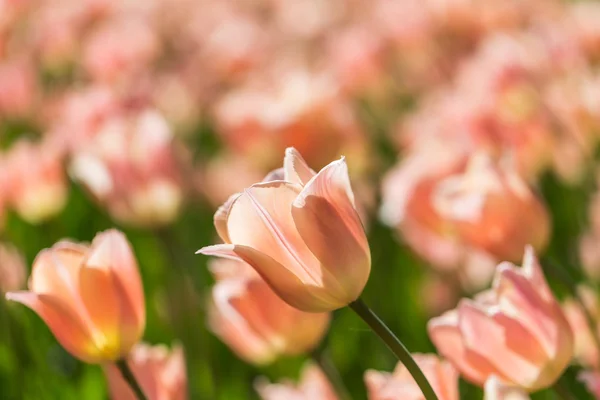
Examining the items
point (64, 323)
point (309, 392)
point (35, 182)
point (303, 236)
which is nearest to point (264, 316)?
point (309, 392)

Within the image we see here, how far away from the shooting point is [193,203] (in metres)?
2.47

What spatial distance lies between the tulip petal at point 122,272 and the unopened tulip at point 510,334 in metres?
0.29

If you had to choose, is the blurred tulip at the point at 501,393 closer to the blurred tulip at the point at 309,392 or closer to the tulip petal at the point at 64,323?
the blurred tulip at the point at 309,392

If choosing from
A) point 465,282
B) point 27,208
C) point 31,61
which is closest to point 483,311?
point 465,282

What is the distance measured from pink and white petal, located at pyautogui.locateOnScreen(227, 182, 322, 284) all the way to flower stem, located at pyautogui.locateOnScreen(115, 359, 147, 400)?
17 cm

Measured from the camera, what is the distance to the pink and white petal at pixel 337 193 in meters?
0.72

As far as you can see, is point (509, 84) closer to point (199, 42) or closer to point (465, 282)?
point (465, 282)

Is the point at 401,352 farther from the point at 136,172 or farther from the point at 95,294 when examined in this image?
the point at 136,172

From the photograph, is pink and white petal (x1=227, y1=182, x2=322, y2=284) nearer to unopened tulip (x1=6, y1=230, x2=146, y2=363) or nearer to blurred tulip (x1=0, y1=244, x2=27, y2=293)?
unopened tulip (x1=6, y1=230, x2=146, y2=363)

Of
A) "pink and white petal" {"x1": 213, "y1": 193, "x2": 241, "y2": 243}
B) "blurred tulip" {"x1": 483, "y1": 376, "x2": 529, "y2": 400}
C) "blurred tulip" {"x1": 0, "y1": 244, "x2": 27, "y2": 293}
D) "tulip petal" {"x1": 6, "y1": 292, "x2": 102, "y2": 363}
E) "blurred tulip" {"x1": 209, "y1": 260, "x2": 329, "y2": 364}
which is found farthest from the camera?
"blurred tulip" {"x1": 0, "y1": 244, "x2": 27, "y2": 293}

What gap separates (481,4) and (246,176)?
3.38 ft

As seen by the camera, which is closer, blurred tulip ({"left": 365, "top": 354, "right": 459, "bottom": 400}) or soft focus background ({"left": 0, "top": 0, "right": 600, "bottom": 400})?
blurred tulip ({"left": 365, "top": 354, "right": 459, "bottom": 400})

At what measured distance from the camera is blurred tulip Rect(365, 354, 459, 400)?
77cm

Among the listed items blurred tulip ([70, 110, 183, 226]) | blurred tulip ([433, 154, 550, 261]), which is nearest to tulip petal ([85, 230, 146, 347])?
blurred tulip ([433, 154, 550, 261])
